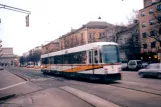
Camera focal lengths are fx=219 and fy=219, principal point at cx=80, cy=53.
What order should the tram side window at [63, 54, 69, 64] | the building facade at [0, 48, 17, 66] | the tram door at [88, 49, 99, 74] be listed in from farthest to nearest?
the building facade at [0, 48, 17, 66] < the tram side window at [63, 54, 69, 64] < the tram door at [88, 49, 99, 74]

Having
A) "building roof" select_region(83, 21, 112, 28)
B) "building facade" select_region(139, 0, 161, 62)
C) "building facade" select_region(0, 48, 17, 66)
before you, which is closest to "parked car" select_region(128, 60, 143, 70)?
"building facade" select_region(139, 0, 161, 62)

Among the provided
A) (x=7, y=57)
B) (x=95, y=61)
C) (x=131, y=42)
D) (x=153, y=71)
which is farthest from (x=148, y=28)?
(x=7, y=57)

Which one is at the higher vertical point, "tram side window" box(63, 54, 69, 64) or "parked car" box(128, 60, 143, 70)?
"tram side window" box(63, 54, 69, 64)

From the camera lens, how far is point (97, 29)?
73.7 meters

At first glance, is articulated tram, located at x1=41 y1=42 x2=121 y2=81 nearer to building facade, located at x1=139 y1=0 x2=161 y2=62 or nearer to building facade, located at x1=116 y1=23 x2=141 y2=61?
building facade, located at x1=139 y1=0 x2=161 y2=62

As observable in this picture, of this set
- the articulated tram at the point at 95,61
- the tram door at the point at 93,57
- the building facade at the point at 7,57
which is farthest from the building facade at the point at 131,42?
the building facade at the point at 7,57

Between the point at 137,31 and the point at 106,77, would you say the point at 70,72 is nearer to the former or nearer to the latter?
the point at 106,77

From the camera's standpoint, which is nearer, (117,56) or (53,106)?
(53,106)

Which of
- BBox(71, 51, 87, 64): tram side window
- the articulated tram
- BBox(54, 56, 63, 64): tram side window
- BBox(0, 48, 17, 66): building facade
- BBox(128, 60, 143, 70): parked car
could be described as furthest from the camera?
BBox(0, 48, 17, 66): building facade

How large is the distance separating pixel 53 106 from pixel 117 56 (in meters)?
9.39

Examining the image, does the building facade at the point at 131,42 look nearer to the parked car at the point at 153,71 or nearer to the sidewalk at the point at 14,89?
the parked car at the point at 153,71

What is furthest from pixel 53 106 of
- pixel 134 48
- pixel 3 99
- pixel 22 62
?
pixel 22 62

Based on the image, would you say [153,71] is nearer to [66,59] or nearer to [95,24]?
[66,59]

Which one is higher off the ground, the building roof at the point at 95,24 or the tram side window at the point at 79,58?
the building roof at the point at 95,24
